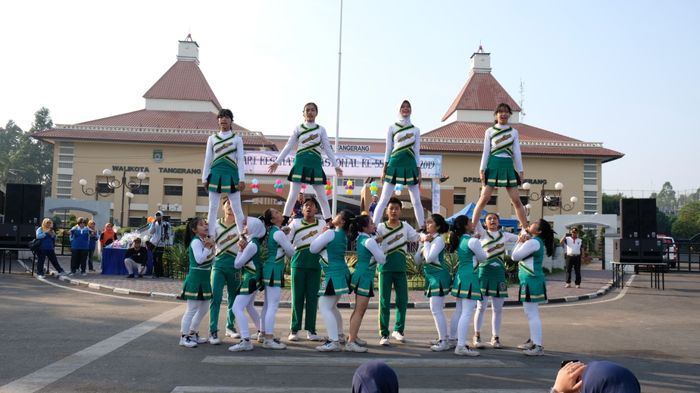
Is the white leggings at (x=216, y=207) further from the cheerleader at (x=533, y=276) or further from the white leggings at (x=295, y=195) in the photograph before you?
the cheerleader at (x=533, y=276)

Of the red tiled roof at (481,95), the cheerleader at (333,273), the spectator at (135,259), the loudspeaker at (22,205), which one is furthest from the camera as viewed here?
the red tiled roof at (481,95)

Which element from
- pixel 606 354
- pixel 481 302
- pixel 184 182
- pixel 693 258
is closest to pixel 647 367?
pixel 606 354

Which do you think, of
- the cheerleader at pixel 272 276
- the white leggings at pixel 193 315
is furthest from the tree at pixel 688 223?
the white leggings at pixel 193 315

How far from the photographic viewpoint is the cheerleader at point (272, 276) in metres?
9.10

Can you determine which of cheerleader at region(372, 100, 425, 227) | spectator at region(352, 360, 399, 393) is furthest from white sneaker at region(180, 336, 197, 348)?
spectator at region(352, 360, 399, 393)

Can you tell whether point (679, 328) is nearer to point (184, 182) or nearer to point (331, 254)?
point (331, 254)

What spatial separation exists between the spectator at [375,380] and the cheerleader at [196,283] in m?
5.88

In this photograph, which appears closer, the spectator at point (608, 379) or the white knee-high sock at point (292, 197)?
the spectator at point (608, 379)

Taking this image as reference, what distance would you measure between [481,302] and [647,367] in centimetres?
251

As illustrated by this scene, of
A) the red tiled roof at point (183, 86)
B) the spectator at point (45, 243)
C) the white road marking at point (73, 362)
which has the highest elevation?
the red tiled roof at point (183, 86)

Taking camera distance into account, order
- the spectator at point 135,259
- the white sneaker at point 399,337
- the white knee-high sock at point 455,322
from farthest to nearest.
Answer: the spectator at point 135,259, the white sneaker at point 399,337, the white knee-high sock at point 455,322

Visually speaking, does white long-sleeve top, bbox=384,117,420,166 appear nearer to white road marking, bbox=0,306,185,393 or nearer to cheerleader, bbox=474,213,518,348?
cheerleader, bbox=474,213,518,348

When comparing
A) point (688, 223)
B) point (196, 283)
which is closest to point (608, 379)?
point (196, 283)

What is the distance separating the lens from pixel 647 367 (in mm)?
8086
